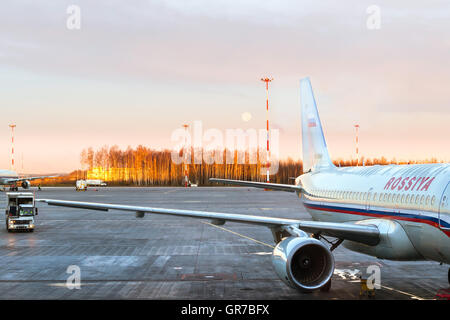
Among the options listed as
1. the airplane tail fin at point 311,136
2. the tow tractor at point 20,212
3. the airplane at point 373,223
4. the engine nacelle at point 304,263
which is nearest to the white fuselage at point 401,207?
the airplane at point 373,223

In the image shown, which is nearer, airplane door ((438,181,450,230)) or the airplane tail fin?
airplane door ((438,181,450,230))

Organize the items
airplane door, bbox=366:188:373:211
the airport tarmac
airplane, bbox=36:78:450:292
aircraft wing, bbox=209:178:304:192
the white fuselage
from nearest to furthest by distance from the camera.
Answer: the white fuselage → airplane, bbox=36:78:450:292 → the airport tarmac → airplane door, bbox=366:188:373:211 → aircraft wing, bbox=209:178:304:192

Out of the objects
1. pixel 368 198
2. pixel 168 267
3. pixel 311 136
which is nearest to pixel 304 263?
pixel 368 198

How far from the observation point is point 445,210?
13180 millimetres

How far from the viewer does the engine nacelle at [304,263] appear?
1374cm

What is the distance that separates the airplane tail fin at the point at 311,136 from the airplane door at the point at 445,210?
1171 cm

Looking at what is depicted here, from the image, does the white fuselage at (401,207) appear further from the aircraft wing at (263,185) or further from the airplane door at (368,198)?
the aircraft wing at (263,185)

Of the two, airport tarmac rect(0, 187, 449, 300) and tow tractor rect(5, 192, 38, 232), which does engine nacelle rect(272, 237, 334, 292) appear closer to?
airport tarmac rect(0, 187, 449, 300)

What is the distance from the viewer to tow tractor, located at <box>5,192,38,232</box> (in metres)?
33.8

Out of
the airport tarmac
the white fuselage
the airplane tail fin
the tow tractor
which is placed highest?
the airplane tail fin

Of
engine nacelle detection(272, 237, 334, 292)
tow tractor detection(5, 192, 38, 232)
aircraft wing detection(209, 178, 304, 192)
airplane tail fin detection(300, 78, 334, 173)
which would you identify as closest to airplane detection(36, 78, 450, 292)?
engine nacelle detection(272, 237, 334, 292)

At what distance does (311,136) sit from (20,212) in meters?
21.9

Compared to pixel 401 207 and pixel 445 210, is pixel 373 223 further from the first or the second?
pixel 445 210

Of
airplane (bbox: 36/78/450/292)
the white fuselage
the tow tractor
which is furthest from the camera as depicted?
the tow tractor
